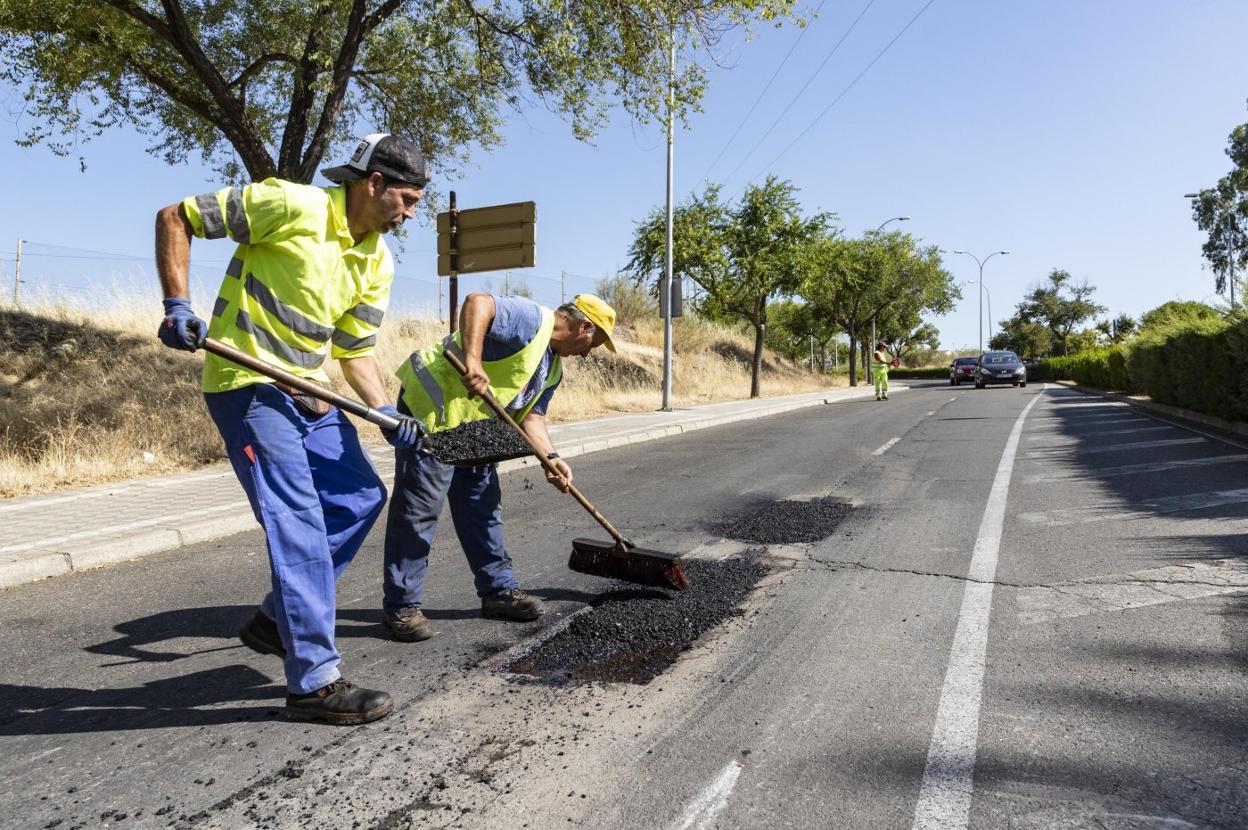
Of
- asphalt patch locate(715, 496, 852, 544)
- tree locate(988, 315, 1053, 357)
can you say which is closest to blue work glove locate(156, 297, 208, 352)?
asphalt patch locate(715, 496, 852, 544)

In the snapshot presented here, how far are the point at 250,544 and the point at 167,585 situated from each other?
1.15 metres

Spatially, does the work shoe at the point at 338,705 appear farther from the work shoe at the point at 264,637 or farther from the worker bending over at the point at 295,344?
the work shoe at the point at 264,637

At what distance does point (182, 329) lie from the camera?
260cm

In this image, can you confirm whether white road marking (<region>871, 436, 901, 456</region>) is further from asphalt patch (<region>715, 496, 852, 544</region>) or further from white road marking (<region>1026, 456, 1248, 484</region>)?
asphalt patch (<region>715, 496, 852, 544</region>)

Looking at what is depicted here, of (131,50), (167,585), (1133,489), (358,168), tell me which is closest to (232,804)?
(358,168)

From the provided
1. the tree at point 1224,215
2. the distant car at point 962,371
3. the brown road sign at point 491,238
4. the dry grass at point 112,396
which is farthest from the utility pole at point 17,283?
the tree at point 1224,215

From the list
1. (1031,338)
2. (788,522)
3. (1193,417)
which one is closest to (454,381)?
(788,522)

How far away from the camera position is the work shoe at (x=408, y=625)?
3842mm

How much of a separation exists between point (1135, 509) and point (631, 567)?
441 centimetres

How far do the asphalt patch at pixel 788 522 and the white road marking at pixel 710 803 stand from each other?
3.32 metres

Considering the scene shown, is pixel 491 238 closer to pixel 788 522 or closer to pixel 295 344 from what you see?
pixel 788 522

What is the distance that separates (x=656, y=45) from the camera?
12.7m

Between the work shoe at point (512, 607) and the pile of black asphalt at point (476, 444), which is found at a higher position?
the pile of black asphalt at point (476, 444)

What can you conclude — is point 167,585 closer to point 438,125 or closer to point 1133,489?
point 1133,489
